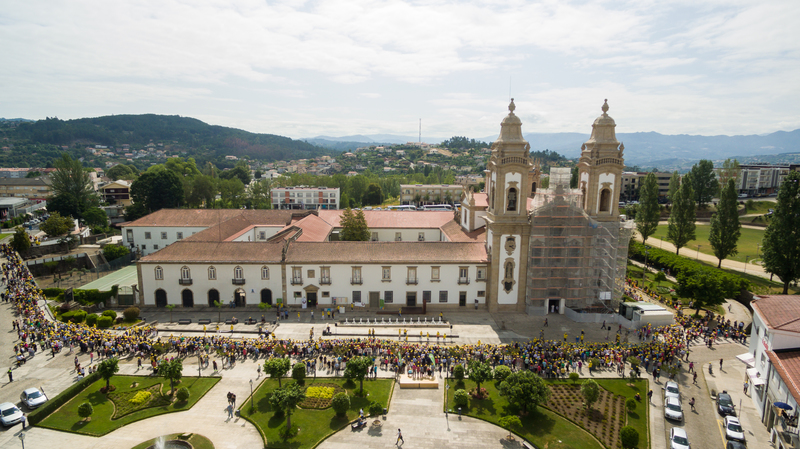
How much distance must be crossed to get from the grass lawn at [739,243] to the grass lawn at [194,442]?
70.9 m

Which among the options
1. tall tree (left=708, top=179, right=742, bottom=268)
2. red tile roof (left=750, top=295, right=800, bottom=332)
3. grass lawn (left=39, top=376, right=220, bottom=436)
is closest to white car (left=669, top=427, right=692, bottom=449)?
red tile roof (left=750, top=295, right=800, bottom=332)

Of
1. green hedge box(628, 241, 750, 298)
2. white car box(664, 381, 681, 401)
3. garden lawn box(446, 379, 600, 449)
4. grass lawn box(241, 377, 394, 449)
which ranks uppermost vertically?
green hedge box(628, 241, 750, 298)

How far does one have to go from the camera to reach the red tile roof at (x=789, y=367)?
2442 cm

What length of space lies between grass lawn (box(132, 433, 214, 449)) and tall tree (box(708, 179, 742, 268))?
211 feet

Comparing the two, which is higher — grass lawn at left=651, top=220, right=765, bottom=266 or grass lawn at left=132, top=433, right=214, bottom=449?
grass lawn at left=651, top=220, right=765, bottom=266

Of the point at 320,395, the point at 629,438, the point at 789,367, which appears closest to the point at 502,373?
the point at 629,438

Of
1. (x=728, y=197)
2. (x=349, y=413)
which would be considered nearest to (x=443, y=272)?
(x=349, y=413)

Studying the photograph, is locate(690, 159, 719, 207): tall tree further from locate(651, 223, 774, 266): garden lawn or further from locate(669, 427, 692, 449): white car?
locate(669, 427, 692, 449): white car

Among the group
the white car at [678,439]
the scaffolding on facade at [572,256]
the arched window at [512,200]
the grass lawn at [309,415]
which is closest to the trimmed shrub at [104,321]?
the grass lawn at [309,415]

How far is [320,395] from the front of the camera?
29906mm

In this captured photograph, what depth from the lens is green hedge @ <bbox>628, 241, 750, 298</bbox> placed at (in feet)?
148

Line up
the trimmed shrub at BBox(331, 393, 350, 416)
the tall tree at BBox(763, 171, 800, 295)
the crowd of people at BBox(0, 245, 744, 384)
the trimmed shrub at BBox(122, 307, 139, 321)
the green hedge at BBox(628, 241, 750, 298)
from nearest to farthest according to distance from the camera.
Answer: the trimmed shrub at BBox(331, 393, 350, 416) → the crowd of people at BBox(0, 245, 744, 384) → the trimmed shrub at BBox(122, 307, 139, 321) → the green hedge at BBox(628, 241, 750, 298) → the tall tree at BBox(763, 171, 800, 295)

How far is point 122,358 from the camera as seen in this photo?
35000 mm

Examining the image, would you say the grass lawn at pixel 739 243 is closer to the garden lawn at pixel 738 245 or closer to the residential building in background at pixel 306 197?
the garden lawn at pixel 738 245
